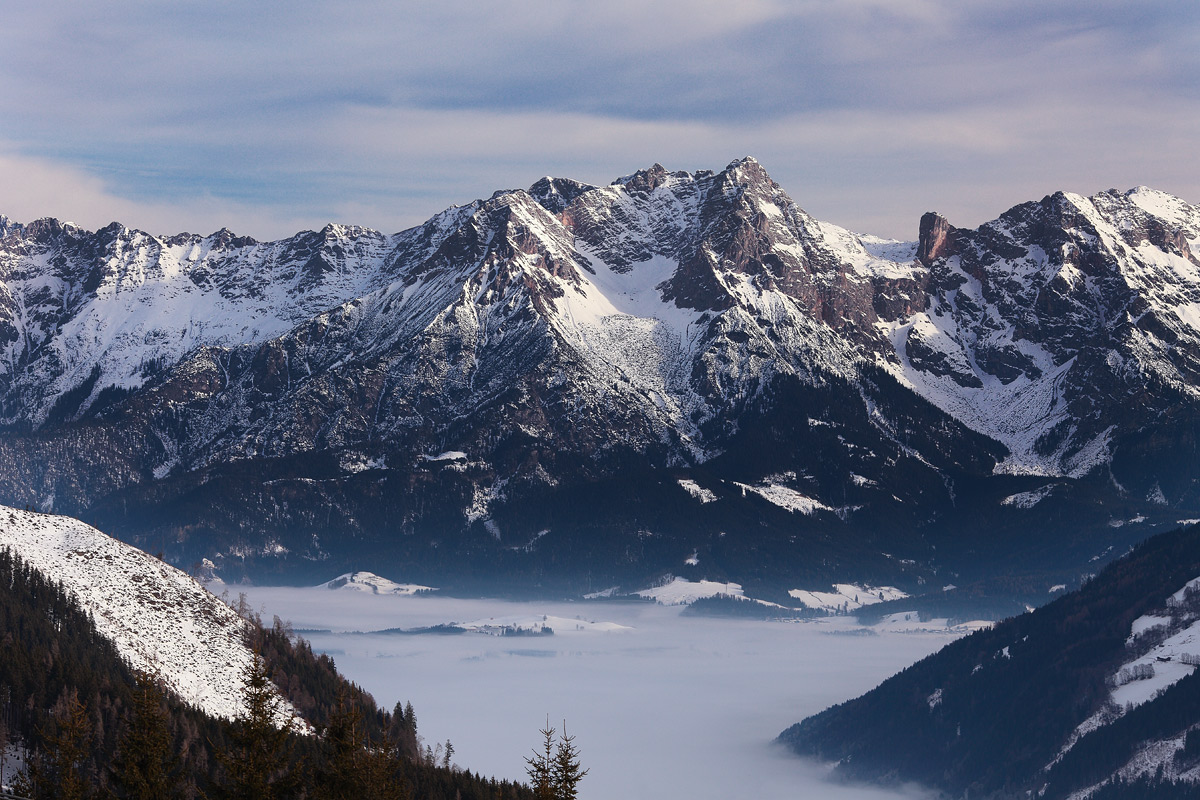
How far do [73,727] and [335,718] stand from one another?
2339 centimetres

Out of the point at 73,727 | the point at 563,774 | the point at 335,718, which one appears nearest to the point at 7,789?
the point at 73,727

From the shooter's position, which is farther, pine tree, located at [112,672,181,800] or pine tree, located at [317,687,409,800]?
pine tree, located at [112,672,181,800]

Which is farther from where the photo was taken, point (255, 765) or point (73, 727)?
point (73, 727)

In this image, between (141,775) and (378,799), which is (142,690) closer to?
(141,775)

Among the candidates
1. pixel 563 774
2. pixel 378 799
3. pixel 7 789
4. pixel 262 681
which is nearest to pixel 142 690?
pixel 262 681

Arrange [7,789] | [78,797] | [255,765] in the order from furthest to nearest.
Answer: [7,789] → [78,797] → [255,765]

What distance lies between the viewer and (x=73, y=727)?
13375cm

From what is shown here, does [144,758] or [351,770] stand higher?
[144,758]

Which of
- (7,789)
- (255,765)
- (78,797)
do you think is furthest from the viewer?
(7,789)

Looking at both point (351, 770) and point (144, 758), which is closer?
point (351, 770)

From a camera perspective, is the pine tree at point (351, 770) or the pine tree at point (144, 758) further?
the pine tree at point (144, 758)

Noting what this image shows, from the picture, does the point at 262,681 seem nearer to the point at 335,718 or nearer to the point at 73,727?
the point at 335,718

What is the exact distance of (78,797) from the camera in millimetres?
128125

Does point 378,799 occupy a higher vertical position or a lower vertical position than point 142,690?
lower
